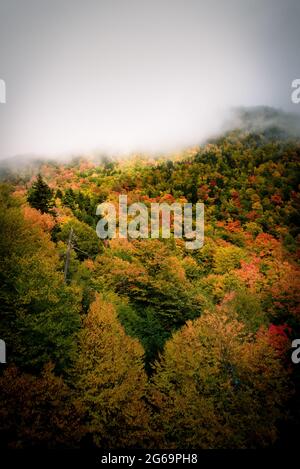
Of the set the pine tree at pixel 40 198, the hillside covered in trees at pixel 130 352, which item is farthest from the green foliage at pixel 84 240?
the pine tree at pixel 40 198

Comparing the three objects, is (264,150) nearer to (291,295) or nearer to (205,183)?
(205,183)

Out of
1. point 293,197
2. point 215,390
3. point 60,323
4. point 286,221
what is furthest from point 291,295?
point 293,197

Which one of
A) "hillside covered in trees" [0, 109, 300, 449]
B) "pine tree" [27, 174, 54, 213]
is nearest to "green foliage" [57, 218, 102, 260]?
"hillside covered in trees" [0, 109, 300, 449]

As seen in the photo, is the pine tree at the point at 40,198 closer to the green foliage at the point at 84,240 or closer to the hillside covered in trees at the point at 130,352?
the hillside covered in trees at the point at 130,352

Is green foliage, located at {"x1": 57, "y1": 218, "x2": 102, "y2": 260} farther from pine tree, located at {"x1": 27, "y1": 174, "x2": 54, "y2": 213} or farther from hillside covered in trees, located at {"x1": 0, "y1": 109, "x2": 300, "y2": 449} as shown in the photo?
pine tree, located at {"x1": 27, "y1": 174, "x2": 54, "y2": 213}

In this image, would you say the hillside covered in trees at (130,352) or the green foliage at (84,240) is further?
the green foliage at (84,240)

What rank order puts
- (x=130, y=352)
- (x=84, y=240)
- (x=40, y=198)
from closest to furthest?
(x=130, y=352), (x=40, y=198), (x=84, y=240)

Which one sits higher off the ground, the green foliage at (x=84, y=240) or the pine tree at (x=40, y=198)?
the pine tree at (x=40, y=198)

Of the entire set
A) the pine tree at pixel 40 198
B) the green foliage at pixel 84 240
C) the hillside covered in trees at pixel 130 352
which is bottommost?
the hillside covered in trees at pixel 130 352

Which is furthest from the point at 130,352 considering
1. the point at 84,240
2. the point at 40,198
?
the point at 40,198

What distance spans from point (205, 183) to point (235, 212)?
21.8 metres

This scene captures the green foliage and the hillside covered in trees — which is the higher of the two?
the green foliage

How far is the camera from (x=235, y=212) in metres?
92.4

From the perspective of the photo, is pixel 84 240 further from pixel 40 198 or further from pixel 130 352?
pixel 130 352
